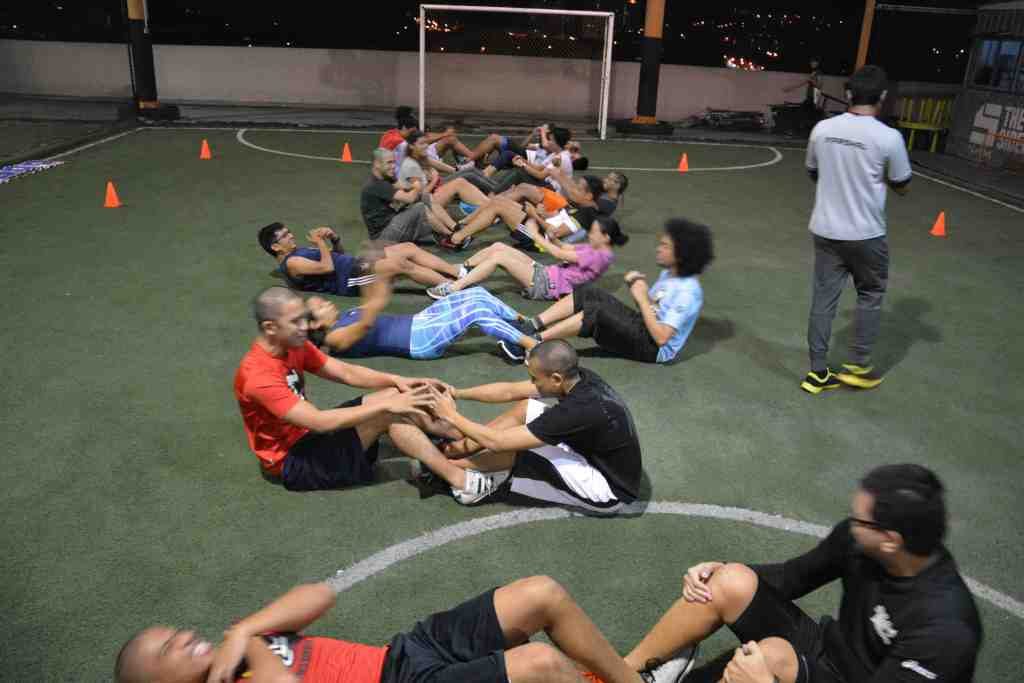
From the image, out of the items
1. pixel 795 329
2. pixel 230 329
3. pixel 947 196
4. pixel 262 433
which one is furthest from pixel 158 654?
pixel 947 196

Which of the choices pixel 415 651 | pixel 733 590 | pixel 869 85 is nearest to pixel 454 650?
pixel 415 651

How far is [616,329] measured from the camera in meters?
6.61

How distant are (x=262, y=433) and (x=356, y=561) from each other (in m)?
0.90

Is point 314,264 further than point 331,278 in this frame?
No

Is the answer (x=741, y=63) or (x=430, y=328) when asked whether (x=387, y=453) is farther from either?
(x=741, y=63)

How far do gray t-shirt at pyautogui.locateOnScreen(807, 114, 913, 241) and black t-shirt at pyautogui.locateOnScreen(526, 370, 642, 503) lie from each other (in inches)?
101

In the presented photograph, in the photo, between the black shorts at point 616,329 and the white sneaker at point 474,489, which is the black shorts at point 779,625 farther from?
the black shorts at point 616,329

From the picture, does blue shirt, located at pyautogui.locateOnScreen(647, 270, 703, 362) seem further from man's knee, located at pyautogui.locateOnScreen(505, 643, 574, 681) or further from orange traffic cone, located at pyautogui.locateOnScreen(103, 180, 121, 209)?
orange traffic cone, located at pyautogui.locateOnScreen(103, 180, 121, 209)

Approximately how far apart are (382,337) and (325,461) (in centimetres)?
187

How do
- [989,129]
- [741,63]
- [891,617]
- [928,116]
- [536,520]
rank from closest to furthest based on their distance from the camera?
[891,617], [536,520], [989,129], [928,116], [741,63]

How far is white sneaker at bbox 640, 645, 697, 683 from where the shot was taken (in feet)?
10.9

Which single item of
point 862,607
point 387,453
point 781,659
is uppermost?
point 862,607

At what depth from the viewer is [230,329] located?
7.16 metres

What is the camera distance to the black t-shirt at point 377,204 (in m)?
9.16
